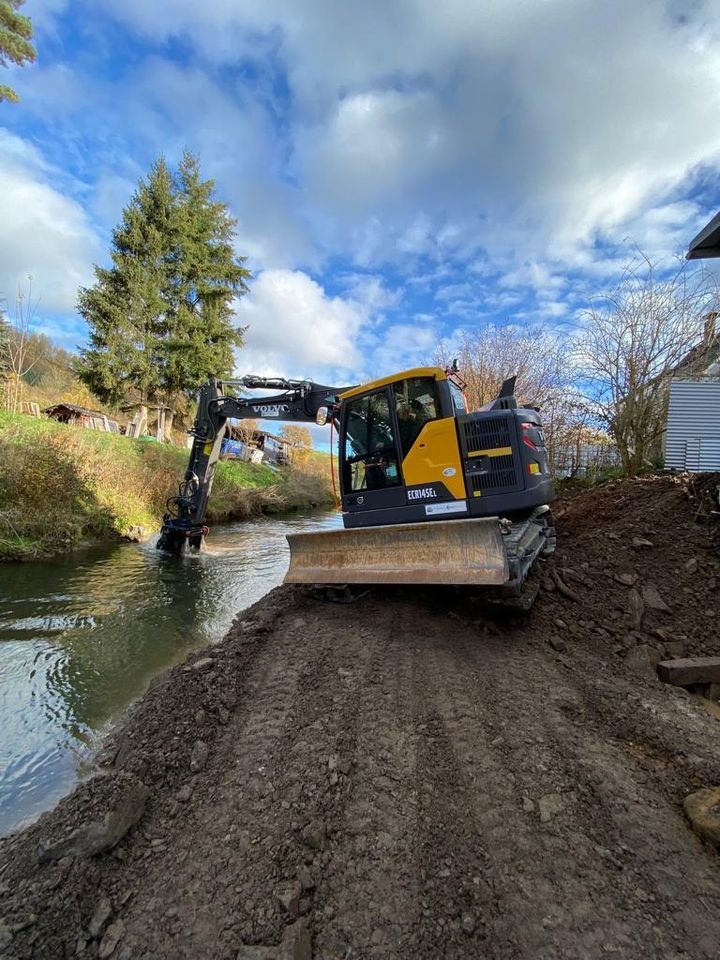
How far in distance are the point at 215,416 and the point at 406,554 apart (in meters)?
6.24

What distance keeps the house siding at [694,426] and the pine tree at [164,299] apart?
19.0 m

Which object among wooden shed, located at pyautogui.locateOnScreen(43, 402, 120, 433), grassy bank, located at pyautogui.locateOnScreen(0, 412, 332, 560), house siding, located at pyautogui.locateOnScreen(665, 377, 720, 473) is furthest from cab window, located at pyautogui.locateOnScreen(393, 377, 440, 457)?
wooden shed, located at pyautogui.locateOnScreen(43, 402, 120, 433)

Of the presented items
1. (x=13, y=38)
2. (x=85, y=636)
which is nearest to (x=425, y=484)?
(x=85, y=636)

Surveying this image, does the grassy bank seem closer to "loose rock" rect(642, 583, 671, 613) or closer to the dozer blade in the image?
the dozer blade

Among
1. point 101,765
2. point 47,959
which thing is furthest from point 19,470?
point 47,959

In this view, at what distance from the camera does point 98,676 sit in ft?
15.3

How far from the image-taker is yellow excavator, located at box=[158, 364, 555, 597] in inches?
177

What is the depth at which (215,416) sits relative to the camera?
942 cm

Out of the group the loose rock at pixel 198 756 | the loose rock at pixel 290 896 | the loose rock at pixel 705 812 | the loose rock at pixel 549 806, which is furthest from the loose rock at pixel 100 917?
the loose rock at pixel 705 812

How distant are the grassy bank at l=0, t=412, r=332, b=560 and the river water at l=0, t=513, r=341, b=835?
68cm

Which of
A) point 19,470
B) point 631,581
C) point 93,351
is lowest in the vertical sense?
point 631,581

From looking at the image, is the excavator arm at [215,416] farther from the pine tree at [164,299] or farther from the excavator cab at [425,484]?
the pine tree at [164,299]

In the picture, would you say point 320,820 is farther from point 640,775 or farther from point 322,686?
point 640,775

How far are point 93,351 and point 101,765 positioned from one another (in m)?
21.3
